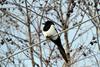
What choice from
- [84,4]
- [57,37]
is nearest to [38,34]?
[84,4]

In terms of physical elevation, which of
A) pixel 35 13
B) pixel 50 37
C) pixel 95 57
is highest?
pixel 35 13

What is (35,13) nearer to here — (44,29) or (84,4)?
(84,4)

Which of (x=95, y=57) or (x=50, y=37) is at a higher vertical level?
(x=95, y=57)

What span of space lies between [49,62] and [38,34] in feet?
2.63

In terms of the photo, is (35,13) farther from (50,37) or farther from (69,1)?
(50,37)

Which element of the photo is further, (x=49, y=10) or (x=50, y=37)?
(x=49, y=10)

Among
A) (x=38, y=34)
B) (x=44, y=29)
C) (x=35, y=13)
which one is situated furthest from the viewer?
(x=38, y=34)

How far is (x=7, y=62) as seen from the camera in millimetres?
12172

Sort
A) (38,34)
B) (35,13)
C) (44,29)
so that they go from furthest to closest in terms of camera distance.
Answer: (38,34) → (35,13) → (44,29)

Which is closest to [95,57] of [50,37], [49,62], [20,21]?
[49,62]

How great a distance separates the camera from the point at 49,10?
10992 millimetres

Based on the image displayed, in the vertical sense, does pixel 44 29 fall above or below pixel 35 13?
below

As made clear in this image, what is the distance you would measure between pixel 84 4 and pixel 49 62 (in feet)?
6.27

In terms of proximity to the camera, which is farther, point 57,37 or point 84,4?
point 84,4
